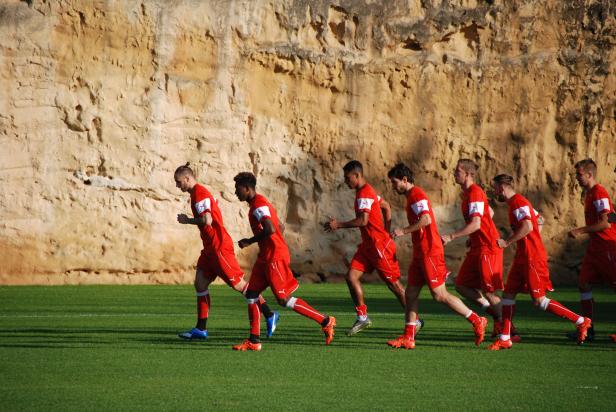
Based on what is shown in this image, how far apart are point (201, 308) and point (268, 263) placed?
1471mm

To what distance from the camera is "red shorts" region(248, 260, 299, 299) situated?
449 inches

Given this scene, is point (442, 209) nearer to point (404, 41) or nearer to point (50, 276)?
point (404, 41)

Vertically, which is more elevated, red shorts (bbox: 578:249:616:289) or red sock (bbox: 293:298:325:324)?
red shorts (bbox: 578:249:616:289)

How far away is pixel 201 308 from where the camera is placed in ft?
41.2

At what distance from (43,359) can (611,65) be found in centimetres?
2084

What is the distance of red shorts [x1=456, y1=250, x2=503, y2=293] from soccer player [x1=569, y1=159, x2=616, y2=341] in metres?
1.07

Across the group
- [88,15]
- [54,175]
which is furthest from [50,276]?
[88,15]

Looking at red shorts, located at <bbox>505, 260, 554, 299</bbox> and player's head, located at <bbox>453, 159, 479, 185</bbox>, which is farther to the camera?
red shorts, located at <bbox>505, 260, 554, 299</bbox>

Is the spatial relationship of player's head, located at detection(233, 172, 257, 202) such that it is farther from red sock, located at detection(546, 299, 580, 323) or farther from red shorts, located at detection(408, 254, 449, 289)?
red sock, located at detection(546, 299, 580, 323)

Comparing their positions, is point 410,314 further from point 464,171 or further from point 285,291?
point 464,171

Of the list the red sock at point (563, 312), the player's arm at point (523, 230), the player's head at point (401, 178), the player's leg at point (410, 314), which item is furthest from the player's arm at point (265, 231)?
the red sock at point (563, 312)

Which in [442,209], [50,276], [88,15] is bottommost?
[50,276]

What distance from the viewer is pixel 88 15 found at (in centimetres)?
2430

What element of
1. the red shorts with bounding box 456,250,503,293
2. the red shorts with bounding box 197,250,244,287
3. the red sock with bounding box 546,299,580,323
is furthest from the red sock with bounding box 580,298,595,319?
the red shorts with bounding box 197,250,244,287
